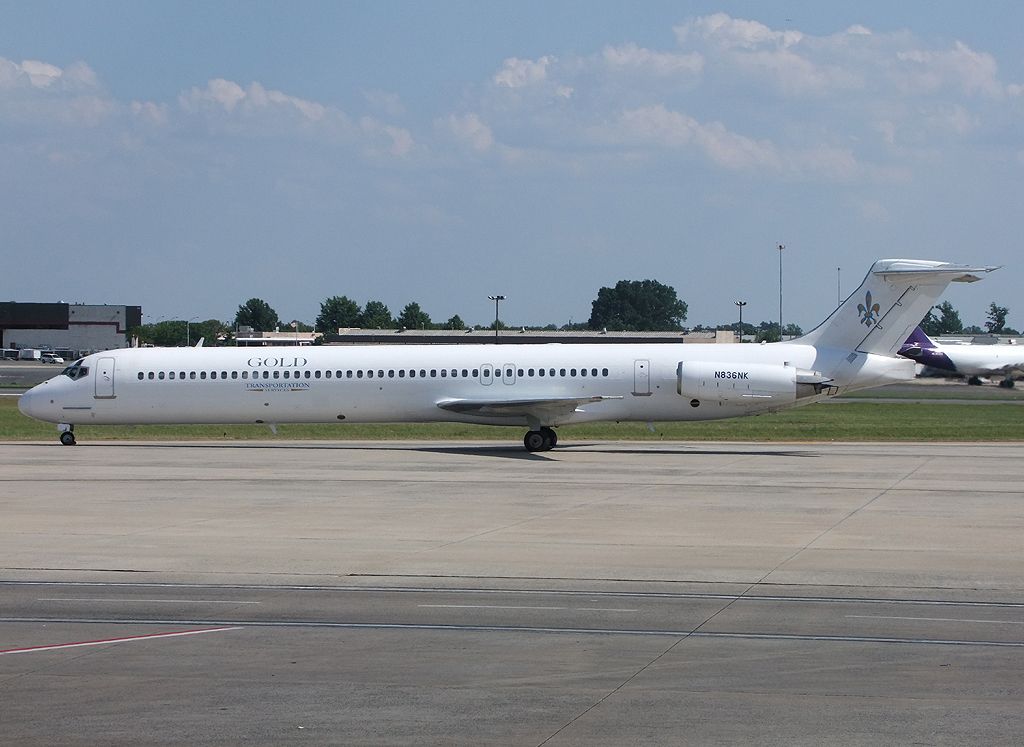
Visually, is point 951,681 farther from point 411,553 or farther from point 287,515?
point 287,515

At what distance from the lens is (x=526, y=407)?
117 ft

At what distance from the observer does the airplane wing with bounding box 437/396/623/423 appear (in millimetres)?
35406

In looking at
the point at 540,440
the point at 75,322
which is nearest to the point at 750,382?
the point at 540,440

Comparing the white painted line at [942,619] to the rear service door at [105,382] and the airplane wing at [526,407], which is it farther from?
the rear service door at [105,382]

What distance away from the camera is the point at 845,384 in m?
35.3

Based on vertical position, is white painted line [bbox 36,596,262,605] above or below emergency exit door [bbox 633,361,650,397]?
below

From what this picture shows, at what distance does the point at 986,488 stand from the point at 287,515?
1422 cm

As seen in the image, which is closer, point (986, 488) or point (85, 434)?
point (986, 488)

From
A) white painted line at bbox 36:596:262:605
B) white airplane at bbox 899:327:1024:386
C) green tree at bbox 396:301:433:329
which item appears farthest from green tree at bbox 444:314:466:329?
white painted line at bbox 36:596:262:605

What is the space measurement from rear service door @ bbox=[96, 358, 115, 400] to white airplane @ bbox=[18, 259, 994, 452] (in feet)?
0.16

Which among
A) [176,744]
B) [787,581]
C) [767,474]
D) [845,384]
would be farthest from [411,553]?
[845,384]

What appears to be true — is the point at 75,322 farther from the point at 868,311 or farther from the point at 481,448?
the point at 868,311

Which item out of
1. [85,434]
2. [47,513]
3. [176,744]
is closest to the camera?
[176,744]

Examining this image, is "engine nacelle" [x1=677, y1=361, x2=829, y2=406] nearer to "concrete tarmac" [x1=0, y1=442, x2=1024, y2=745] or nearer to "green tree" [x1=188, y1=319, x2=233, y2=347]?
"concrete tarmac" [x1=0, y1=442, x2=1024, y2=745]
